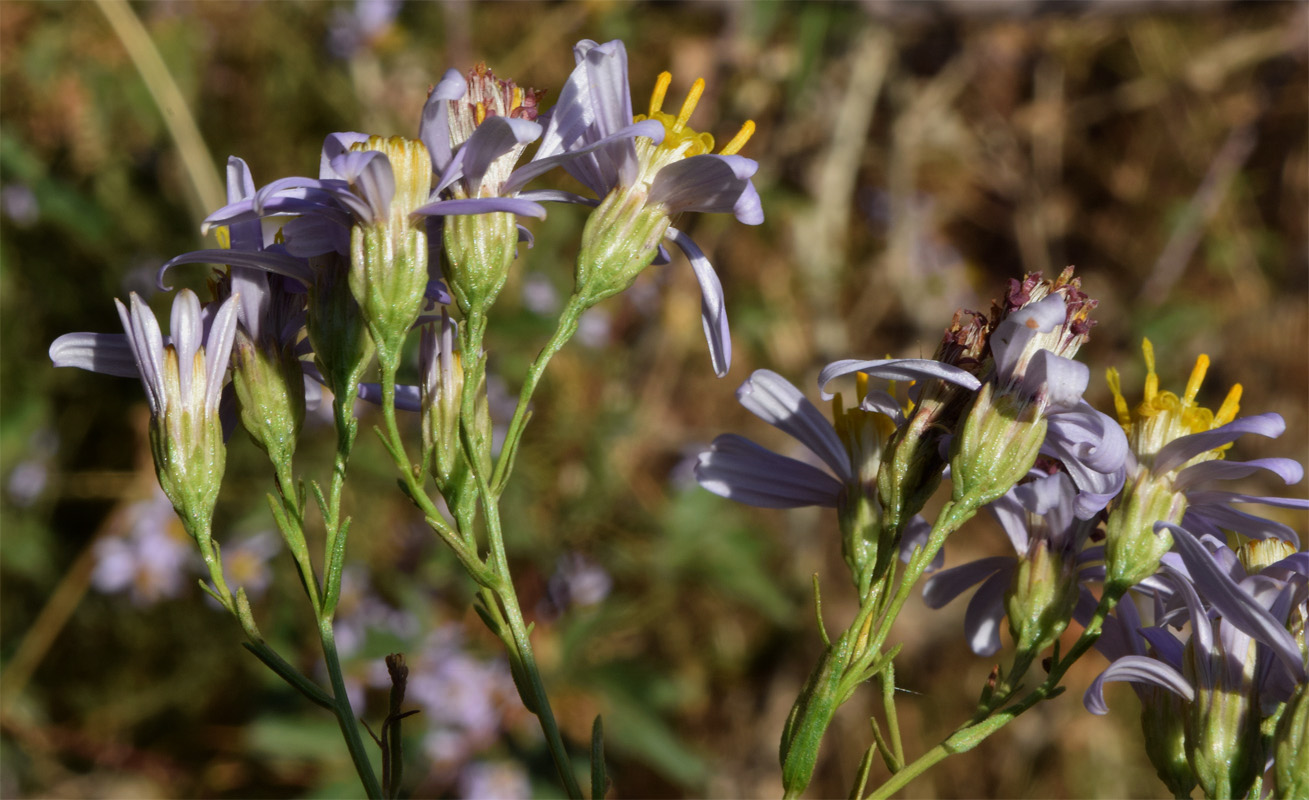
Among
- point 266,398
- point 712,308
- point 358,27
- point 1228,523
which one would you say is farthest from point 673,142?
point 358,27

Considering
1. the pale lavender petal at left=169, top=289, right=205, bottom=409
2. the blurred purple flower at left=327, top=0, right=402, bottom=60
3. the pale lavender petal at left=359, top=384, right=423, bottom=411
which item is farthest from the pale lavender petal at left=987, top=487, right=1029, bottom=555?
the blurred purple flower at left=327, top=0, right=402, bottom=60

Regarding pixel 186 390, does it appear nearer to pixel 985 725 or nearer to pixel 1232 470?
pixel 985 725

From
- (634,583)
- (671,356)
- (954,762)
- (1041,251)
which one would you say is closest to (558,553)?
(634,583)

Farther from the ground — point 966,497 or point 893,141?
point 966,497

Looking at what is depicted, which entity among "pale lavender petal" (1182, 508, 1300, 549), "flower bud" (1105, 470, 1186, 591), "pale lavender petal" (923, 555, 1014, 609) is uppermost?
"flower bud" (1105, 470, 1186, 591)

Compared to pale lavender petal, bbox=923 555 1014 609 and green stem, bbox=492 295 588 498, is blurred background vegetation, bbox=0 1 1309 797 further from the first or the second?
green stem, bbox=492 295 588 498

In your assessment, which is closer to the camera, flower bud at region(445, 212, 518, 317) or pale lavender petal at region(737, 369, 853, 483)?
flower bud at region(445, 212, 518, 317)

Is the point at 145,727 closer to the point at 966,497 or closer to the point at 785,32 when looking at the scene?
the point at 966,497
